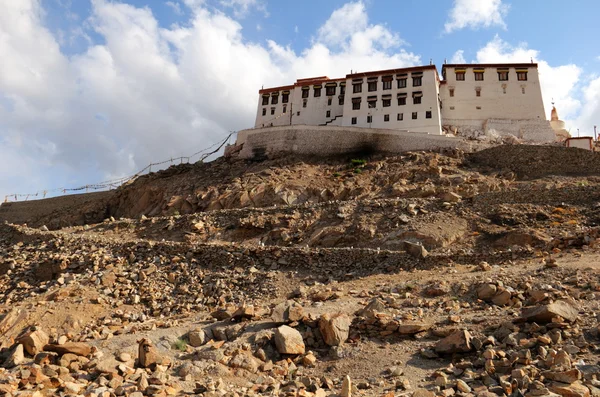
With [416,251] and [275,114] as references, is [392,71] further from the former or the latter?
[416,251]

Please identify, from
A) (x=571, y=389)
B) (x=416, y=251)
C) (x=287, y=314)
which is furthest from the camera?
(x=416, y=251)

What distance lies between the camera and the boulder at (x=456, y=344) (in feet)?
25.1

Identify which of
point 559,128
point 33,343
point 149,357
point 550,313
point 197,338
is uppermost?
point 559,128

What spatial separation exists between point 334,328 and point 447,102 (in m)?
34.3

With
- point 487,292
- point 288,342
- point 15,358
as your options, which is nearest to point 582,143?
point 487,292

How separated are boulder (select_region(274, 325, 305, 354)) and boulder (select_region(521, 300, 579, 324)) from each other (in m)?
3.89

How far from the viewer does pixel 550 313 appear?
790 centimetres

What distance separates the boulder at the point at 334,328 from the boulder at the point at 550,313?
3088 mm

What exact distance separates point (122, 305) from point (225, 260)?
350 centimetres

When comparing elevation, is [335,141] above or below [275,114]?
below

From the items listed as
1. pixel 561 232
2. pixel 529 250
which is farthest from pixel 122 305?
pixel 561 232

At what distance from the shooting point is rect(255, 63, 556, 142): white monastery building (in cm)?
3691

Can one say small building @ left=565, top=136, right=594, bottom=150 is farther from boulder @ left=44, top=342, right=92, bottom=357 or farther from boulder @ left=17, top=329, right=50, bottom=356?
boulder @ left=17, top=329, right=50, bottom=356

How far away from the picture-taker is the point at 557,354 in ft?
22.2
